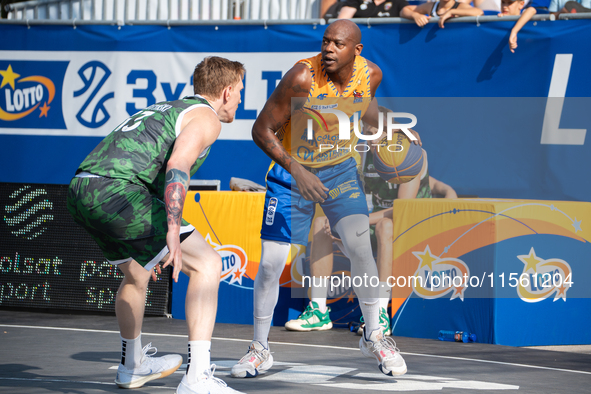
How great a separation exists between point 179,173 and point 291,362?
A: 1.86 meters

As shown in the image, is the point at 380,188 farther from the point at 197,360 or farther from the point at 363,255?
the point at 197,360

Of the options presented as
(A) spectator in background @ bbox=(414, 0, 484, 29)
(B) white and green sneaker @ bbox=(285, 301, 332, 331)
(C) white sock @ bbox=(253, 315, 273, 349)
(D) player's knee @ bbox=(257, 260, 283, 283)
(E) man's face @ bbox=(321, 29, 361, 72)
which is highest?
(A) spectator in background @ bbox=(414, 0, 484, 29)

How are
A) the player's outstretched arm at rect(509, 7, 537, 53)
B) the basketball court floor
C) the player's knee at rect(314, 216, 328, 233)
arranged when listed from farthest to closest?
the player's outstretched arm at rect(509, 7, 537, 53) < the player's knee at rect(314, 216, 328, 233) < the basketball court floor

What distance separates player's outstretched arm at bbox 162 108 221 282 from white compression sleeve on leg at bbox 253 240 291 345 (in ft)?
3.33

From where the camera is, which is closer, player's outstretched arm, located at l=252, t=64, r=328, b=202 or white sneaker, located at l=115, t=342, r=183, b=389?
white sneaker, located at l=115, t=342, r=183, b=389

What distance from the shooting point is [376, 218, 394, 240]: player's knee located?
18.5 ft

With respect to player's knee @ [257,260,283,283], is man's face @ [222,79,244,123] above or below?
above

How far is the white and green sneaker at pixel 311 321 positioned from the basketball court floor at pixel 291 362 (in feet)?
0.32

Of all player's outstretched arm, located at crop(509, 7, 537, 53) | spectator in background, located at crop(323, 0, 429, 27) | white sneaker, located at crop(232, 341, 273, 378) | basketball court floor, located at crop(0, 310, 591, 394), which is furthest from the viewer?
spectator in background, located at crop(323, 0, 429, 27)

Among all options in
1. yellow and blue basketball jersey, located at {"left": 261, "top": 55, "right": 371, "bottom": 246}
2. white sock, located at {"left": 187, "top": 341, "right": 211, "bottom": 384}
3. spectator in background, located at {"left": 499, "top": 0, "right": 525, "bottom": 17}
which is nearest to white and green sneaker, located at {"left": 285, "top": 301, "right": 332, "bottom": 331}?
yellow and blue basketball jersey, located at {"left": 261, "top": 55, "right": 371, "bottom": 246}

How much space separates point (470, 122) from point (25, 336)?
4.44 meters

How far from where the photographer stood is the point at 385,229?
566 centimetres

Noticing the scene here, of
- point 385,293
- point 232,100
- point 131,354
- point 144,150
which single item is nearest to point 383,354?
A: point 131,354

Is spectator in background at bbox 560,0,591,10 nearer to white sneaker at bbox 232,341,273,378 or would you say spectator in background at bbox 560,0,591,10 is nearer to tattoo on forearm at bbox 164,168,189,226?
white sneaker at bbox 232,341,273,378
